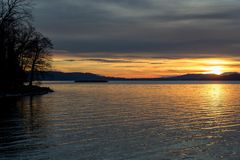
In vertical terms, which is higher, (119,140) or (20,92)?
(20,92)

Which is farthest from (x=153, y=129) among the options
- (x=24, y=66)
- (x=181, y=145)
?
(x=24, y=66)

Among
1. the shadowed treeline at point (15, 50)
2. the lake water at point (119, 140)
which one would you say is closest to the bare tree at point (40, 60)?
the shadowed treeline at point (15, 50)

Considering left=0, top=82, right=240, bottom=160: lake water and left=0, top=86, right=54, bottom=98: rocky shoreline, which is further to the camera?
left=0, top=86, right=54, bottom=98: rocky shoreline

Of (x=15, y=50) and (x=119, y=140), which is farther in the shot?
(x=15, y=50)

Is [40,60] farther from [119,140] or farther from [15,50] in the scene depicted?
[119,140]

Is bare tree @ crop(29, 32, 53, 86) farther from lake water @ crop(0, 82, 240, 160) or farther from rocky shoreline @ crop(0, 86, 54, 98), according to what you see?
lake water @ crop(0, 82, 240, 160)

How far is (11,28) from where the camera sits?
5909 centimetres

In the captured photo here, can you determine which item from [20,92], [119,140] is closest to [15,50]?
[20,92]

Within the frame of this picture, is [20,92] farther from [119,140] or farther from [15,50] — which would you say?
[119,140]

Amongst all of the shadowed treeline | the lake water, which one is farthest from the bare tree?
the lake water

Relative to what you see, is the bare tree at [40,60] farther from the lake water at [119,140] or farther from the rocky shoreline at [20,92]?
the lake water at [119,140]

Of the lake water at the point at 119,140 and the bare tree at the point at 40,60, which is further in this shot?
the bare tree at the point at 40,60

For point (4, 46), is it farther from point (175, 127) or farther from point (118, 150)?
point (118, 150)

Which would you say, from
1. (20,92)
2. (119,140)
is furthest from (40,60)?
(119,140)
